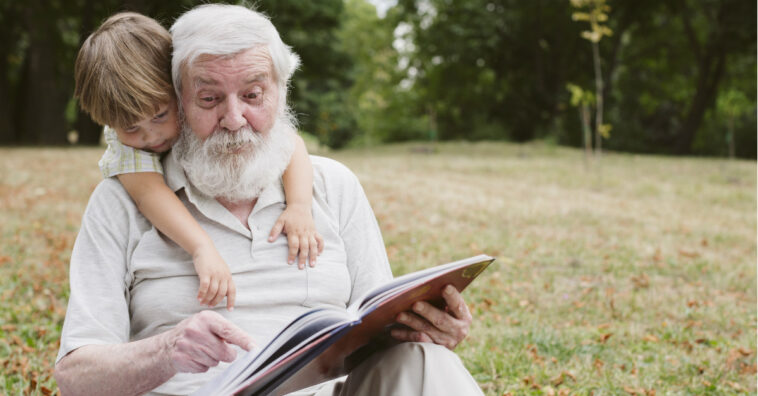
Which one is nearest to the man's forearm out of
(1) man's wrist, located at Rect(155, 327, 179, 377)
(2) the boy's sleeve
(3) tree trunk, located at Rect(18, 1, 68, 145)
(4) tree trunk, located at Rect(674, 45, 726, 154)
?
(1) man's wrist, located at Rect(155, 327, 179, 377)

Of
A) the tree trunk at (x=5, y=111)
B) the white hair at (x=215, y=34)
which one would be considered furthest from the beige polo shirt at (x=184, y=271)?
the tree trunk at (x=5, y=111)

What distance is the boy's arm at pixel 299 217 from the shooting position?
2016 millimetres

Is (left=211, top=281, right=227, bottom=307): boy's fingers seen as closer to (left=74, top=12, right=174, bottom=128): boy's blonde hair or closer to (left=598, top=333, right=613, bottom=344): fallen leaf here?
(left=74, top=12, right=174, bottom=128): boy's blonde hair

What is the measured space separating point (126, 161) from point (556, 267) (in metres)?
4.80

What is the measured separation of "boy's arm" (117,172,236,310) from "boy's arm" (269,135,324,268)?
23cm

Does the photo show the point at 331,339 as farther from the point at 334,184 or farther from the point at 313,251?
the point at 334,184

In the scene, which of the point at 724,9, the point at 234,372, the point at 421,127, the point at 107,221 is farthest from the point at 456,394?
the point at 421,127

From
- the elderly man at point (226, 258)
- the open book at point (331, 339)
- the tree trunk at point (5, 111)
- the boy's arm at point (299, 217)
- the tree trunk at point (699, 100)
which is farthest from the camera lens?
the tree trunk at point (699, 100)

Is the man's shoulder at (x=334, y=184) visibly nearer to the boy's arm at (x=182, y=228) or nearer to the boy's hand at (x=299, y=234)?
the boy's hand at (x=299, y=234)

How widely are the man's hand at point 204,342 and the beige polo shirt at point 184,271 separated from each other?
0.30m

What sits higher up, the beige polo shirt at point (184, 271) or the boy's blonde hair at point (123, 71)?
the boy's blonde hair at point (123, 71)

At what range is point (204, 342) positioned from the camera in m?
1.49

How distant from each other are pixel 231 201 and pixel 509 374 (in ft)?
6.34

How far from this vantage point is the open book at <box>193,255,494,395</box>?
1341 millimetres
